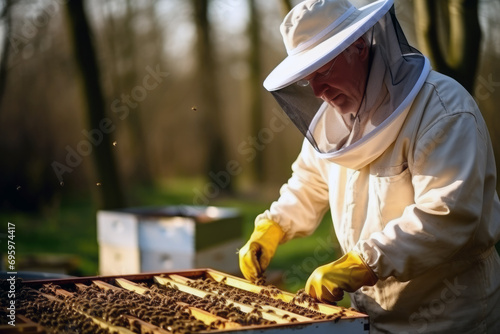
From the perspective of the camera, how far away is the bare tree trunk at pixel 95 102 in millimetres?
7262

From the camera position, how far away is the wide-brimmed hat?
2.48 m

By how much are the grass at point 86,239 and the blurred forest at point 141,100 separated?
1.15 ft

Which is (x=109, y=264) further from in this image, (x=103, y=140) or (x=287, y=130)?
(x=287, y=130)

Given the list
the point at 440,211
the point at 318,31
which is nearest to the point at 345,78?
the point at 318,31

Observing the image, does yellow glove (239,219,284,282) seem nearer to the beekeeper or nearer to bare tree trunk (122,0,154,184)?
the beekeeper

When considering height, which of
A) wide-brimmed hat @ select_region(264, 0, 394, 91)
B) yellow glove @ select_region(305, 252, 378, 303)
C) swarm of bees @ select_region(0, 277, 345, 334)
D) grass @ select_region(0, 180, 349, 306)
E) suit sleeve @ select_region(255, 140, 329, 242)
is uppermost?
wide-brimmed hat @ select_region(264, 0, 394, 91)

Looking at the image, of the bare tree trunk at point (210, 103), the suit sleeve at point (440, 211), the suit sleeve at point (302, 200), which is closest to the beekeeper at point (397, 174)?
the suit sleeve at point (440, 211)

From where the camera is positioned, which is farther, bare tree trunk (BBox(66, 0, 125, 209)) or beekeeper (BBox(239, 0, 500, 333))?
bare tree trunk (BBox(66, 0, 125, 209))

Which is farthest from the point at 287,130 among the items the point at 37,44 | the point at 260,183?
the point at 37,44

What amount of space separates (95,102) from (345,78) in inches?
213

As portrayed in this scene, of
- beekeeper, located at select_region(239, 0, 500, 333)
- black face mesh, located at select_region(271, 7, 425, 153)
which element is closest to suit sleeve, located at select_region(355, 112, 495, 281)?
beekeeper, located at select_region(239, 0, 500, 333)

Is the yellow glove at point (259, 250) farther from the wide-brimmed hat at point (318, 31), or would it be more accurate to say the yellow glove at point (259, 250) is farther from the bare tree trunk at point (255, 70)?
the bare tree trunk at point (255, 70)

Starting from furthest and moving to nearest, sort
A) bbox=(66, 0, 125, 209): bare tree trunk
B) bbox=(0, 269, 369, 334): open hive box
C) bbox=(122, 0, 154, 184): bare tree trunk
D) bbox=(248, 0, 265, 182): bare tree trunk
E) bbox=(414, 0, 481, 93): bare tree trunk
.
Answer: bbox=(122, 0, 154, 184): bare tree trunk, bbox=(248, 0, 265, 182): bare tree trunk, bbox=(66, 0, 125, 209): bare tree trunk, bbox=(414, 0, 481, 93): bare tree trunk, bbox=(0, 269, 369, 334): open hive box

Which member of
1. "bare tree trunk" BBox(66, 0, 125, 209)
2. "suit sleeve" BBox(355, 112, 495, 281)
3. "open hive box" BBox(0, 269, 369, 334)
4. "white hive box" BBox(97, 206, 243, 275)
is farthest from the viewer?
"bare tree trunk" BBox(66, 0, 125, 209)
